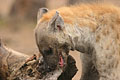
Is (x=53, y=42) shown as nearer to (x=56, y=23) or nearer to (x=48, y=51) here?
(x=48, y=51)

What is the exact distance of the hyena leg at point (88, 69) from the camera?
259 inches

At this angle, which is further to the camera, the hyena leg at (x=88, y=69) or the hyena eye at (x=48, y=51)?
the hyena leg at (x=88, y=69)

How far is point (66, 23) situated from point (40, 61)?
0.64 m

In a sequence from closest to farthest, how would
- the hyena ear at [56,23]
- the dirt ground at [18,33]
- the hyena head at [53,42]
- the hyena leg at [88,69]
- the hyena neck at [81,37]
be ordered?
the hyena ear at [56,23], the hyena head at [53,42], the hyena neck at [81,37], the hyena leg at [88,69], the dirt ground at [18,33]

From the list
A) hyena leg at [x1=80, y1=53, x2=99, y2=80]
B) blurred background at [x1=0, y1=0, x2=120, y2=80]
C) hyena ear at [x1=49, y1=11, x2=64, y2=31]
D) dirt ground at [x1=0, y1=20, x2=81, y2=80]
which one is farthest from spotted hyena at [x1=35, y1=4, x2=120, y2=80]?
blurred background at [x1=0, y1=0, x2=120, y2=80]

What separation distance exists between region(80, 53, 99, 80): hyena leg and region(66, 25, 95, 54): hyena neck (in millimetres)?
298

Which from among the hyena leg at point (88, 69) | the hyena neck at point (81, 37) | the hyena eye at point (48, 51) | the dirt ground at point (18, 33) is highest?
the hyena neck at point (81, 37)

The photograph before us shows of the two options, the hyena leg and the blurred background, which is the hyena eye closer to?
the hyena leg

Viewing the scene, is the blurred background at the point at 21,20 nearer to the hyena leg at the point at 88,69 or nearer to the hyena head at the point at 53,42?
the hyena leg at the point at 88,69

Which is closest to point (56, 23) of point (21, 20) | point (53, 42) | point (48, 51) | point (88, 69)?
point (53, 42)

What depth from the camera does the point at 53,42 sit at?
5.97m

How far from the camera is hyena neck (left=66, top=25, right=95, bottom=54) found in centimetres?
604

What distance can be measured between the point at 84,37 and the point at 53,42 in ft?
1.56

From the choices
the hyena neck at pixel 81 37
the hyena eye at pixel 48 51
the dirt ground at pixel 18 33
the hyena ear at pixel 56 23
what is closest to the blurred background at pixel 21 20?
the dirt ground at pixel 18 33
